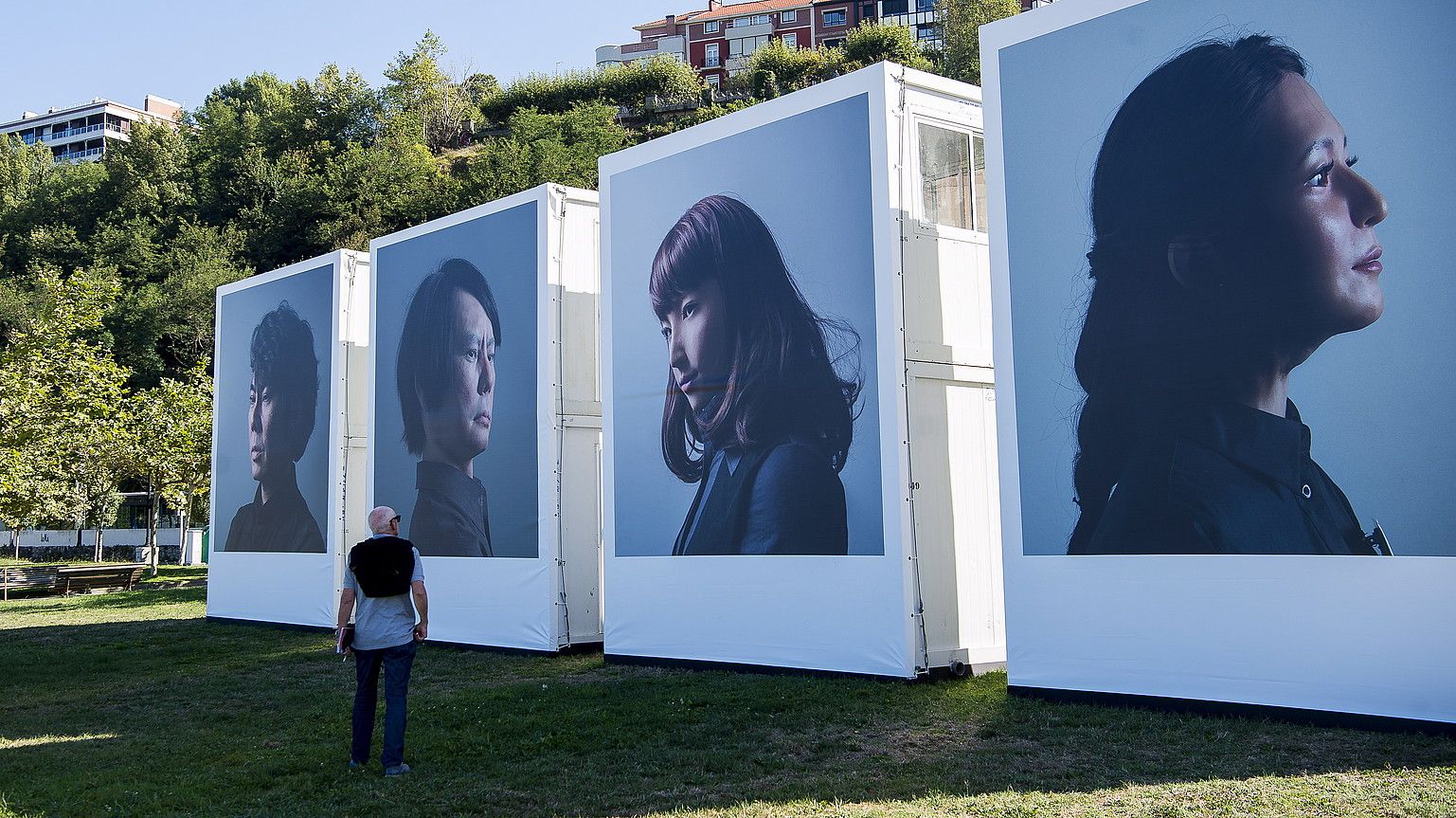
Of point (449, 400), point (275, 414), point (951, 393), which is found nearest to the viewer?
point (951, 393)

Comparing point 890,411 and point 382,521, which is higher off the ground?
point 890,411

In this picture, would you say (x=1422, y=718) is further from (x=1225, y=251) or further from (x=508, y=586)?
(x=508, y=586)

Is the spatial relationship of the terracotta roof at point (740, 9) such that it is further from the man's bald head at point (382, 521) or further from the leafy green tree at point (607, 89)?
the man's bald head at point (382, 521)

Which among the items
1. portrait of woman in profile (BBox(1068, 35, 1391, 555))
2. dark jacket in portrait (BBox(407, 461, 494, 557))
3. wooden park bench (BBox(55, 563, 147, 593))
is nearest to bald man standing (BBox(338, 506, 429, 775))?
portrait of woman in profile (BBox(1068, 35, 1391, 555))

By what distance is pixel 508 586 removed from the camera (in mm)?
15312

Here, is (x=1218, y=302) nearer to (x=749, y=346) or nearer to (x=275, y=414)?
(x=749, y=346)

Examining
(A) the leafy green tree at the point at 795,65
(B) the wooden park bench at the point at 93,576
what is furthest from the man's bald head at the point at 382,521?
(A) the leafy green tree at the point at 795,65

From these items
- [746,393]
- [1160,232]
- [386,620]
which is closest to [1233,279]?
[1160,232]

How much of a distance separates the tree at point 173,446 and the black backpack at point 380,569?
26249 millimetres

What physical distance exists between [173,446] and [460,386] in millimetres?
20625

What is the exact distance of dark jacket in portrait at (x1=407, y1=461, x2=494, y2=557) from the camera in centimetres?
1576

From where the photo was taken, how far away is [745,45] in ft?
300

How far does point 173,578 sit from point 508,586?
20025 mm

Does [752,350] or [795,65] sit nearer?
[752,350]
